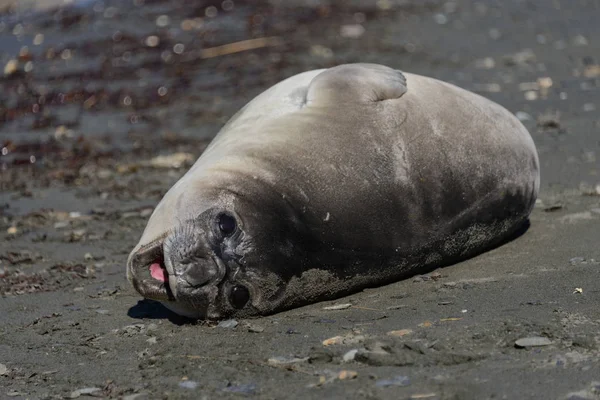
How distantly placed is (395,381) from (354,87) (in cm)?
203

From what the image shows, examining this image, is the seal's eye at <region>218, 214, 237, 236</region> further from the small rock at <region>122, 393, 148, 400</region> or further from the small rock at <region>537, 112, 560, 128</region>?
the small rock at <region>537, 112, 560, 128</region>

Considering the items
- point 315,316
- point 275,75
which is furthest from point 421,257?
point 275,75

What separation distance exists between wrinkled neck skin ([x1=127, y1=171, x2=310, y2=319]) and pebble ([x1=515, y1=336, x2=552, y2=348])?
110cm

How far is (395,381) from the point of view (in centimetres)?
372

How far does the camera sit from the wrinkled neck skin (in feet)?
14.9

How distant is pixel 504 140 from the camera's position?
5.53m

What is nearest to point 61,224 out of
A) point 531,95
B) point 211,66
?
point 531,95

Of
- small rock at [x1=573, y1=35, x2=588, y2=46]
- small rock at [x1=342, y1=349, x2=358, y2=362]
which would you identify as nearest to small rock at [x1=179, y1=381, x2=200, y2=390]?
small rock at [x1=342, y1=349, x2=358, y2=362]

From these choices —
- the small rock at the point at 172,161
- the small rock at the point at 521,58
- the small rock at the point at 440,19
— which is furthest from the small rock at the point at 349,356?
the small rock at the point at 440,19

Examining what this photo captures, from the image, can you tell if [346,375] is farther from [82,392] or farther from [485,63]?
[485,63]

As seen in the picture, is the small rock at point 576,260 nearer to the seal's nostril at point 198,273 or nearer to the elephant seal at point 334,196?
the elephant seal at point 334,196

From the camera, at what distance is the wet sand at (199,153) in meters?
3.96

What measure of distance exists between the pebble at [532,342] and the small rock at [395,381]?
1.69 ft

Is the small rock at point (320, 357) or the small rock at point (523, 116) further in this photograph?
the small rock at point (523, 116)
